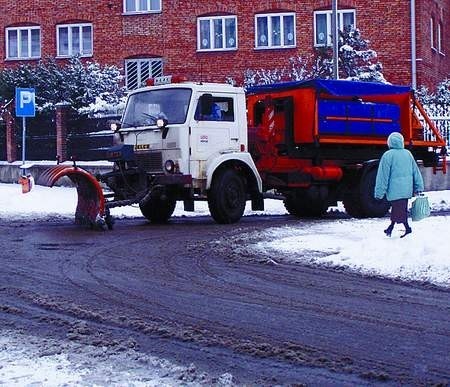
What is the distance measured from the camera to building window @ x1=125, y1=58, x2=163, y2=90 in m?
34.7

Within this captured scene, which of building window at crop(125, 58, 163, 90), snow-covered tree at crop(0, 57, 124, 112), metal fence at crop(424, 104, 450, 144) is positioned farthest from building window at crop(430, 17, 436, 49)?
snow-covered tree at crop(0, 57, 124, 112)

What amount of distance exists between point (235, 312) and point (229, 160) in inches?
331

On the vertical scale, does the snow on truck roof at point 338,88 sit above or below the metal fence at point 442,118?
above

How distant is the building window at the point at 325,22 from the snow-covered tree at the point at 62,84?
7841 mm

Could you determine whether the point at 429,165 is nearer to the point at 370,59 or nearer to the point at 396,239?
the point at 396,239

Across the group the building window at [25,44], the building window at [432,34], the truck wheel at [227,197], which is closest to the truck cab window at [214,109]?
the truck wheel at [227,197]

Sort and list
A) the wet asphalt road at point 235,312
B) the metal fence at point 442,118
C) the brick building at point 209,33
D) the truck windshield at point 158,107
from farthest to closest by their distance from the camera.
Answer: the brick building at point 209,33, the metal fence at point 442,118, the truck windshield at point 158,107, the wet asphalt road at point 235,312

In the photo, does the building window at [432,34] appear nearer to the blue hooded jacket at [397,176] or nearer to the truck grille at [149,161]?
the truck grille at [149,161]

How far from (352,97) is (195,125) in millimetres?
3576

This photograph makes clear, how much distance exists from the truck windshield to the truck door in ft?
0.87

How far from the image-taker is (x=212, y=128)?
15930 mm

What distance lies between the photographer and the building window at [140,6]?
34.6 m

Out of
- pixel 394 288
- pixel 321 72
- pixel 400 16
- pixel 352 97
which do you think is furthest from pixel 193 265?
pixel 400 16

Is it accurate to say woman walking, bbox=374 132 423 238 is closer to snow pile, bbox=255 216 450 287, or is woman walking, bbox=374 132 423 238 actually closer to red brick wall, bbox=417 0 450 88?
snow pile, bbox=255 216 450 287
